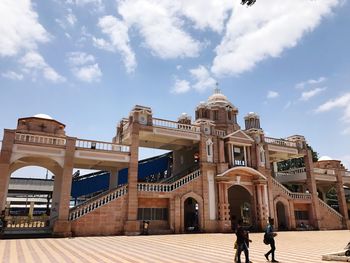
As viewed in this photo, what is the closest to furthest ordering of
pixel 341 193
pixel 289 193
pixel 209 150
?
pixel 209 150 < pixel 289 193 < pixel 341 193

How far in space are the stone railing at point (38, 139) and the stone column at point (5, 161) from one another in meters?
0.43

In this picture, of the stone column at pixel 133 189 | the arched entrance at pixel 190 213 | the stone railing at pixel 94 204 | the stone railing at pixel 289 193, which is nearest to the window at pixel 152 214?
the stone column at pixel 133 189

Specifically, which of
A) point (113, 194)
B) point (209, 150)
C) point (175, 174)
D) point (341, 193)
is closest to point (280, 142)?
point (209, 150)

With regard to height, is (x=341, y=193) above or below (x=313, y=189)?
below

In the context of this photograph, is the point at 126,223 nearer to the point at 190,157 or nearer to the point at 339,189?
the point at 190,157

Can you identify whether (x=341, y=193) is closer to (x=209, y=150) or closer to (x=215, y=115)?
(x=215, y=115)

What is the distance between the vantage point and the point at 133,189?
65.0ft

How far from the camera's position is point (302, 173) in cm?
2978

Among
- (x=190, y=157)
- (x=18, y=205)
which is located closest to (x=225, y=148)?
(x=190, y=157)

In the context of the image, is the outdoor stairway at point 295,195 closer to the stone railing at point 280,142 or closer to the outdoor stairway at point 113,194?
the stone railing at point 280,142

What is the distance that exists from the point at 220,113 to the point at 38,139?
18455mm

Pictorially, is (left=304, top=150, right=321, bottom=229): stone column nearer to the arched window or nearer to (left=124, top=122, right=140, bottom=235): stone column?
the arched window

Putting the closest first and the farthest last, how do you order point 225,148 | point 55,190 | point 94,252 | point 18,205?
point 94,252
point 55,190
point 225,148
point 18,205

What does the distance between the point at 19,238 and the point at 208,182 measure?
43.3 feet
